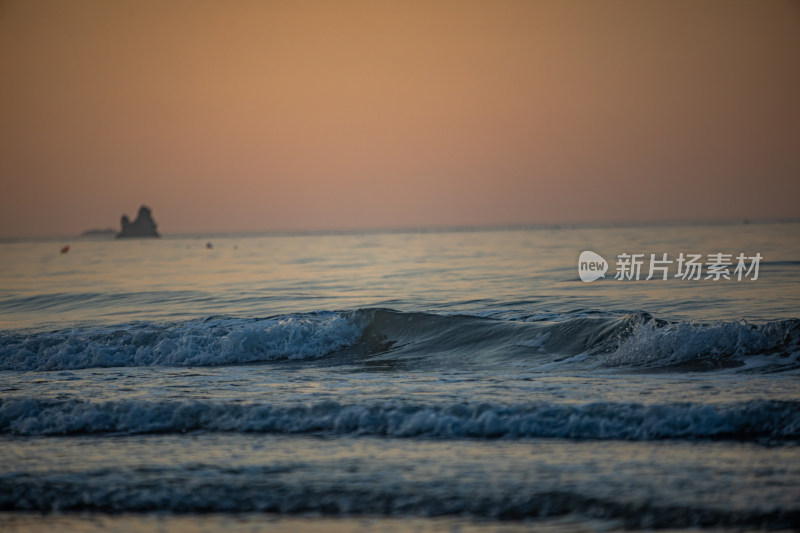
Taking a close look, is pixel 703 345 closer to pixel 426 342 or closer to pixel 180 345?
pixel 426 342

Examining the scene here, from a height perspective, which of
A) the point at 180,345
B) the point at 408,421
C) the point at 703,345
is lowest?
the point at 180,345

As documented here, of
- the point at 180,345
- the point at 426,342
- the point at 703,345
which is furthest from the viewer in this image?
the point at 426,342

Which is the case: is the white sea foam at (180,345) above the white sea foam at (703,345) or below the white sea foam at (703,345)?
below

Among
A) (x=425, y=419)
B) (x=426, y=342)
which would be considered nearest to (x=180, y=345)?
(x=426, y=342)

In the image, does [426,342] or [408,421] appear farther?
[426,342]

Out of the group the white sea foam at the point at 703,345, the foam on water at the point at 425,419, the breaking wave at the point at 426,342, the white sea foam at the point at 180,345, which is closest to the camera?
the foam on water at the point at 425,419

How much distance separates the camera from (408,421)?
9.61 meters

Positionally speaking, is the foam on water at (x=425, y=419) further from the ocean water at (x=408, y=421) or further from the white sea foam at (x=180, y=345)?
the white sea foam at (x=180, y=345)

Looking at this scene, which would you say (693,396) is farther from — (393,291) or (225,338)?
(393,291)

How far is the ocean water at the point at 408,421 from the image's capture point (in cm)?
684

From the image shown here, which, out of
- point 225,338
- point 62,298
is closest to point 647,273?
point 225,338

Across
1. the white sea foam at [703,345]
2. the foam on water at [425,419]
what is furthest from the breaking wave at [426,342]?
the foam on water at [425,419]

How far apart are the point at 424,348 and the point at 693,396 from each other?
787 cm

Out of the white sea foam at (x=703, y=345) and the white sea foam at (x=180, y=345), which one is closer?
the white sea foam at (x=703, y=345)
